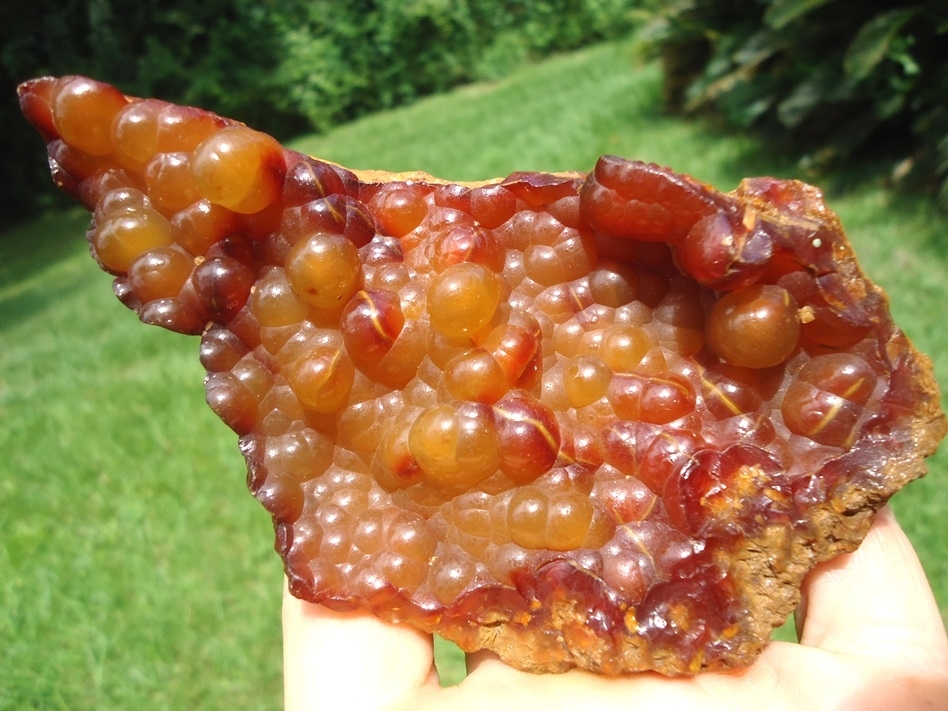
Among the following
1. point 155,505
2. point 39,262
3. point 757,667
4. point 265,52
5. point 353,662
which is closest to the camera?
point 757,667

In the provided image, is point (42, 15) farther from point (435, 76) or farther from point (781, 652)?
point (781, 652)

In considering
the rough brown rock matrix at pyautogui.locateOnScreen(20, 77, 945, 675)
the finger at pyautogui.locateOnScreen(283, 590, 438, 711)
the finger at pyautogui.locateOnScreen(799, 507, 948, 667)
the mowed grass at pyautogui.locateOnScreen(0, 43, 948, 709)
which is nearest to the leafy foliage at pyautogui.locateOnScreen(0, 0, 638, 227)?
the mowed grass at pyautogui.locateOnScreen(0, 43, 948, 709)

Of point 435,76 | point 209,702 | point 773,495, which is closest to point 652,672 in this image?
point 773,495

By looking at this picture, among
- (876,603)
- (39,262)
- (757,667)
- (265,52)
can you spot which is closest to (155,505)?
(757,667)

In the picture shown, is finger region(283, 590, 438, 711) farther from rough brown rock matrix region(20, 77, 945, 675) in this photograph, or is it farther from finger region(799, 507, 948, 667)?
finger region(799, 507, 948, 667)

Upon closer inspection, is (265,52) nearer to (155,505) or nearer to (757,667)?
(155,505)
